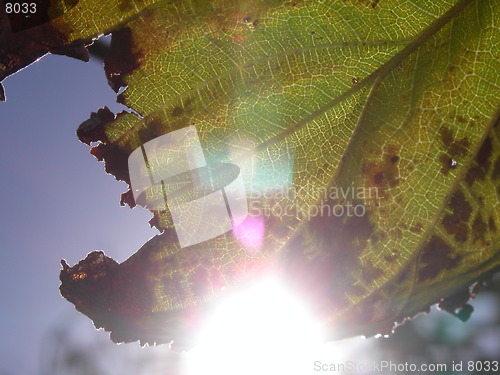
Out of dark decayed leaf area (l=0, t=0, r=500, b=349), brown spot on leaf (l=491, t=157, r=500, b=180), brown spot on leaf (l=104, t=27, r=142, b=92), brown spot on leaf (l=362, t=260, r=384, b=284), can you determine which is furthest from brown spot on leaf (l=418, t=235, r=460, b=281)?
brown spot on leaf (l=104, t=27, r=142, b=92)

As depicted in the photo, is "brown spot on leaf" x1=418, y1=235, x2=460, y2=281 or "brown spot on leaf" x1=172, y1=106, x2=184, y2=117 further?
"brown spot on leaf" x1=418, y1=235, x2=460, y2=281

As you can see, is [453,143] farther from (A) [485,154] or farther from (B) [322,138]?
(B) [322,138]

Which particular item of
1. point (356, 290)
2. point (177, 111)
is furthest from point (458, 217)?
point (177, 111)

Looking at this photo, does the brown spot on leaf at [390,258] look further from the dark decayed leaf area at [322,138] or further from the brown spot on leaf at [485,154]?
the brown spot on leaf at [485,154]

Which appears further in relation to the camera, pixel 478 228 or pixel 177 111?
pixel 478 228

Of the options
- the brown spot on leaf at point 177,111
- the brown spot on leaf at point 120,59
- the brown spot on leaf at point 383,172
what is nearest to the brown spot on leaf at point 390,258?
the brown spot on leaf at point 383,172

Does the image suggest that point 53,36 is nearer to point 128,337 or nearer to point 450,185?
point 128,337

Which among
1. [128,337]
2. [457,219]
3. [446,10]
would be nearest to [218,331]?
[128,337]

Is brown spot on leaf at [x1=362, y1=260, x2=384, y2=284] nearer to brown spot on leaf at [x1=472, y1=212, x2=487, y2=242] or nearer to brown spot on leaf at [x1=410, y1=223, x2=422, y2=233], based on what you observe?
brown spot on leaf at [x1=410, y1=223, x2=422, y2=233]
